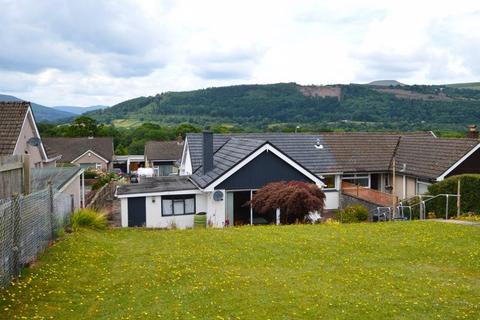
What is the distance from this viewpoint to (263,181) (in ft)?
81.8

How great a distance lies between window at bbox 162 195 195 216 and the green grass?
754 cm

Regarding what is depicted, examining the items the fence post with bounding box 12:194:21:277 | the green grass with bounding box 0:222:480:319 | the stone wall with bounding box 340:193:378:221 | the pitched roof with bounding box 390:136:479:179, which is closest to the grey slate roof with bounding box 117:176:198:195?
the green grass with bounding box 0:222:480:319

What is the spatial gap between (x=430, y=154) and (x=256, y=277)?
916 inches

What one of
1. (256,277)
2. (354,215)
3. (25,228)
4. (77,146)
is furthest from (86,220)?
(77,146)

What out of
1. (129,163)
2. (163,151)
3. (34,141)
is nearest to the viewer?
(34,141)

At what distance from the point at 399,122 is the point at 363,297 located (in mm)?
108574

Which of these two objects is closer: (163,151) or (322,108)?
(163,151)

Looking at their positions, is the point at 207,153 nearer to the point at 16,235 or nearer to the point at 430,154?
the point at 430,154

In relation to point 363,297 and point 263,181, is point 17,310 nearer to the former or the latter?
point 363,297

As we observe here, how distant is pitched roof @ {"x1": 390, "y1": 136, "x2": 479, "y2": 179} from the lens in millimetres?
28359

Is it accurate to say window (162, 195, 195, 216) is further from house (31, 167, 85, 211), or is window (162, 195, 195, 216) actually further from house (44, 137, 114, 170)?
house (44, 137, 114, 170)

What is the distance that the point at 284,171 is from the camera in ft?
83.3

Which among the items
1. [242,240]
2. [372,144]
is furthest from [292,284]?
[372,144]

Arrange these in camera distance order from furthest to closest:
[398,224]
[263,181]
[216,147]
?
[216,147] < [263,181] < [398,224]
